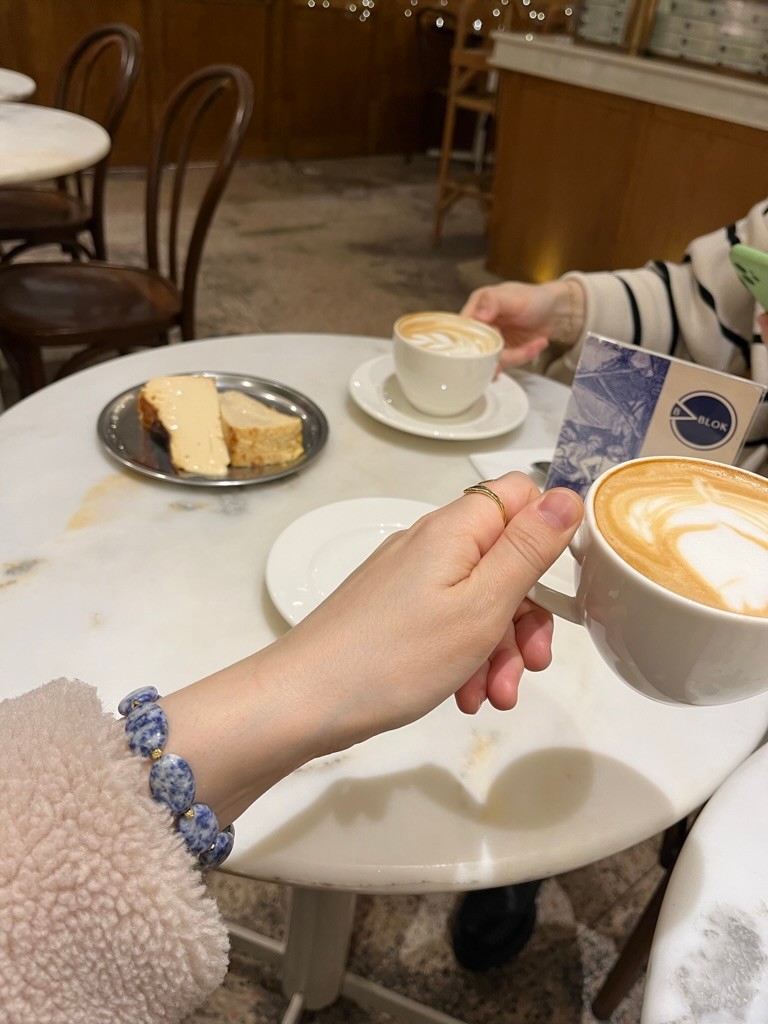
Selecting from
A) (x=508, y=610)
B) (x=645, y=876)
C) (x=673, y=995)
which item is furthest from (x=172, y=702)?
(x=645, y=876)

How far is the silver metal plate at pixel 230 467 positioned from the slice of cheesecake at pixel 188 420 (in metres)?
0.01

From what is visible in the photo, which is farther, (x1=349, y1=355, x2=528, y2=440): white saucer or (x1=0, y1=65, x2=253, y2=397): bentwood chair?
(x1=0, y1=65, x2=253, y2=397): bentwood chair

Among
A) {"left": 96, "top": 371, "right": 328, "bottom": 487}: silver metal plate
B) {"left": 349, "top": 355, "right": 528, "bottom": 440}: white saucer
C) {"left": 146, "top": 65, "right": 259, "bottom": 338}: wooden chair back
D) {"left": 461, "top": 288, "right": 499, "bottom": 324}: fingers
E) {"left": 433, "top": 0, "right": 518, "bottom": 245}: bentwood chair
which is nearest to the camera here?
{"left": 96, "top": 371, "right": 328, "bottom": 487}: silver metal plate

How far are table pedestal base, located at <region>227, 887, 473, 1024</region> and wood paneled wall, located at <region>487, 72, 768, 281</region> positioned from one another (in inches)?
102

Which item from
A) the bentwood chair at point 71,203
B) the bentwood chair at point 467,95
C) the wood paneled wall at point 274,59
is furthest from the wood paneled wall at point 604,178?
the wood paneled wall at point 274,59

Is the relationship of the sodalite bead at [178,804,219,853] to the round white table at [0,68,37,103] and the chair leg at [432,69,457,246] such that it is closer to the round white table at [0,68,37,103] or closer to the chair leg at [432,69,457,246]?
the round white table at [0,68,37,103]

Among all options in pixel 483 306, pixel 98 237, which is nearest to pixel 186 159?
pixel 98 237

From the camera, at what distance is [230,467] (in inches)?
33.6

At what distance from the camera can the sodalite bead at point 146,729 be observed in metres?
0.46

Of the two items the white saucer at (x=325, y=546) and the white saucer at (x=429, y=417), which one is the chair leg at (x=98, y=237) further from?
the white saucer at (x=325, y=546)

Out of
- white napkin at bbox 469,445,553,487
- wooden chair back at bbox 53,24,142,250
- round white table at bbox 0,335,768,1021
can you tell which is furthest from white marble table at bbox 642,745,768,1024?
wooden chair back at bbox 53,24,142,250

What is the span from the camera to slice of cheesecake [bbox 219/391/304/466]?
846mm

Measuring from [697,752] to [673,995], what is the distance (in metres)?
0.21

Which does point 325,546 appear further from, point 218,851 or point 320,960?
point 320,960
